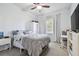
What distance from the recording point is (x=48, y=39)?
2609mm

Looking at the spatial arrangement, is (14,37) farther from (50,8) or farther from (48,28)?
(50,8)

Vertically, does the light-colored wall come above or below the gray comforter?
above

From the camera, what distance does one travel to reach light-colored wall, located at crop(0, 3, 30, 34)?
254 cm

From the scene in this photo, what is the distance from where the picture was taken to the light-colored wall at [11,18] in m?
2.54

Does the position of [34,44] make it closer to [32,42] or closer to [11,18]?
[32,42]

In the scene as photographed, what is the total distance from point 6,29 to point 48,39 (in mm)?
1421

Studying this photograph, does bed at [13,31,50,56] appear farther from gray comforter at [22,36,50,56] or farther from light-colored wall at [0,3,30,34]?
light-colored wall at [0,3,30,34]

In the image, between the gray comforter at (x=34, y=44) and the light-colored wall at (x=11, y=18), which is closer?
the gray comforter at (x=34, y=44)

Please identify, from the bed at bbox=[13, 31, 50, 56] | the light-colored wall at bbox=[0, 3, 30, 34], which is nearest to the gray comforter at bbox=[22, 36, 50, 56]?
the bed at bbox=[13, 31, 50, 56]

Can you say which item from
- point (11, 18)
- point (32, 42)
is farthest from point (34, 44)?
point (11, 18)

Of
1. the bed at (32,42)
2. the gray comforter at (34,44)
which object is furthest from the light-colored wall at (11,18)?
the gray comforter at (34,44)

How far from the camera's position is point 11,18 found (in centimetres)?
273

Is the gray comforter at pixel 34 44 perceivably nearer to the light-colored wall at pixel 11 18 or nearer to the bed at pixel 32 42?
the bed at pixel 32 42

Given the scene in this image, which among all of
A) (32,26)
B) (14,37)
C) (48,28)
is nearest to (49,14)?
(48,28)
